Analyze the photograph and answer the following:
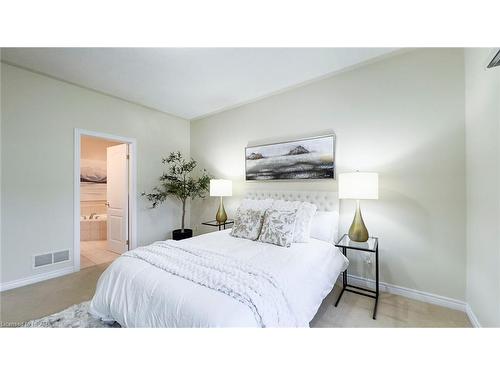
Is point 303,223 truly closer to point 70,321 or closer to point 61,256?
point 70,321

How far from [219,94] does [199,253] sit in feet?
8.08

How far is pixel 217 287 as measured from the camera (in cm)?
121

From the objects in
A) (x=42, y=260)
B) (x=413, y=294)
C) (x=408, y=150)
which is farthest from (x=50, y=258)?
(x=408, y=150)

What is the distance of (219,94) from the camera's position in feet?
10.3

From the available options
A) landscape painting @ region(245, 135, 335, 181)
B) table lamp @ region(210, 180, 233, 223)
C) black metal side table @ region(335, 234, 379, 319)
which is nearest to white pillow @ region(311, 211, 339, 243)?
black metal side table @ region(335, 234, 379, 319)

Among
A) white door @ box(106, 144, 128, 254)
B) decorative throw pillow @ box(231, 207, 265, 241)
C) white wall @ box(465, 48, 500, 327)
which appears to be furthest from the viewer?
white door @ box(106, 144, 128, 254)

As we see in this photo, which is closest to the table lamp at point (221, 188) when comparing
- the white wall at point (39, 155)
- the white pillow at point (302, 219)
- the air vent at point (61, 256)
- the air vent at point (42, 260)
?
the white pillow at point (302, 219)

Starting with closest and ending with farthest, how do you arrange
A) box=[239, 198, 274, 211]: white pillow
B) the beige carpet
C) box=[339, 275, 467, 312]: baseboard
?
the beige carpet
box=[339, 275, 467, 312]: baseboard
box=[239, 198, 274, 211]: white pillow

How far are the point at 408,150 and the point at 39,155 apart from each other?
444cm

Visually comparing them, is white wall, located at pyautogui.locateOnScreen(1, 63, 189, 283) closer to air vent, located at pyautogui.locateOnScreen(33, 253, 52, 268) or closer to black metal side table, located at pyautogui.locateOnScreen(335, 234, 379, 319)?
air vent, located at pyautogui.locateOnScreen(33, 253, 52, 268)

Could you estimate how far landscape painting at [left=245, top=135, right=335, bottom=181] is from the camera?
8.50ft
